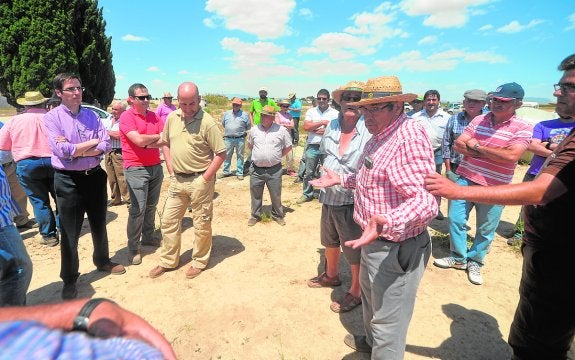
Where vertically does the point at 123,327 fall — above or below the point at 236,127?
below

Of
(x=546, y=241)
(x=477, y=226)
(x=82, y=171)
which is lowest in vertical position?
(x=477, y=226)

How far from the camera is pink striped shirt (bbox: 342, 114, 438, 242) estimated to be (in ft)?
5.63

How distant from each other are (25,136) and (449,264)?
240 inches

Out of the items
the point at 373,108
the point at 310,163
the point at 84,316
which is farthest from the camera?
the point at 310,163

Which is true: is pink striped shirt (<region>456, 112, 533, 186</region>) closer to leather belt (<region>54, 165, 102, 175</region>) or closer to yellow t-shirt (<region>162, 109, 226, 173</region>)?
yellow t-shirt (<region>162, 109, 226, 173</region>)

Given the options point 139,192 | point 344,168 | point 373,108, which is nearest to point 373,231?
point 373,108

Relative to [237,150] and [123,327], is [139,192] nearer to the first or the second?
[123,327]

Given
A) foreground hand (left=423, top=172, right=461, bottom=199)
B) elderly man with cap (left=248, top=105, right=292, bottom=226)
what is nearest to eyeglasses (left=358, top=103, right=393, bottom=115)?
foreground hand (left=423, top=172, right=461, bottom=199)

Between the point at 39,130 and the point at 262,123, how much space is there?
329 cm

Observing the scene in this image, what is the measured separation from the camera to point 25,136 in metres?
4.25

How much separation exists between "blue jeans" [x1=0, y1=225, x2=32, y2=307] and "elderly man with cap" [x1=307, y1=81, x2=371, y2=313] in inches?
97.7

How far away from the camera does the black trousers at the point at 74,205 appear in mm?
3230

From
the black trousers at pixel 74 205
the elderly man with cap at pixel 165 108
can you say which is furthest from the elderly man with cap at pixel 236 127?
the black trousers at pixel 74 205

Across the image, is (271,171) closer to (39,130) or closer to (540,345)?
(39,130)
